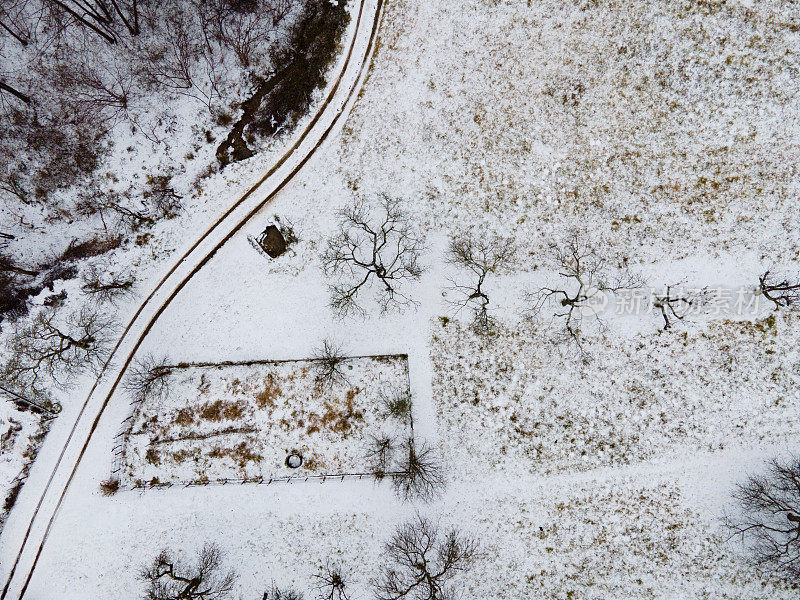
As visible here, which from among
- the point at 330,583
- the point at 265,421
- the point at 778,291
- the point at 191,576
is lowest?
the point at 330,583

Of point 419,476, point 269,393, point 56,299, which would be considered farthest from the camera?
point 56,299

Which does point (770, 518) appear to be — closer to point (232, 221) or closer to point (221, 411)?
point (221, 411)

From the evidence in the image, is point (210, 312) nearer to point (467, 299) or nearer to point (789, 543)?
point (467, 299)

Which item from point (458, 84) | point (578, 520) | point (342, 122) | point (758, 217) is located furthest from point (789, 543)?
point (342, 122)

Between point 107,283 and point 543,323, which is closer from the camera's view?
point 543,323

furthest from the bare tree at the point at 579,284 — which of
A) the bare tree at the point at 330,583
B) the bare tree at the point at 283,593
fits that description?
the bare tree at the point at 283,593

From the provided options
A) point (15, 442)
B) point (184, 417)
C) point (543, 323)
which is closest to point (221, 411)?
point (184, 417)
